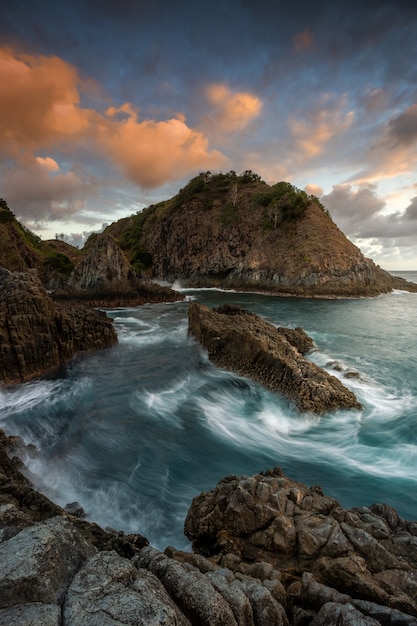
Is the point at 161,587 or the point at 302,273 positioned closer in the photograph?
the point at 161,587

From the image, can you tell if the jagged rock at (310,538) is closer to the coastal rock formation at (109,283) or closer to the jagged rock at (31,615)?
the jagged rock at (31,615)

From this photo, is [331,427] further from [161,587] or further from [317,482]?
[161,587]

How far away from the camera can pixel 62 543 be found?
3.51m

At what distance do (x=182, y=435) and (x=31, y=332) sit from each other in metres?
9.24

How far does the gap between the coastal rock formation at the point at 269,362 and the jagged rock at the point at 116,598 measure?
10.1m

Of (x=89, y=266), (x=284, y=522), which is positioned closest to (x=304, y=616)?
(x=284, y=522)

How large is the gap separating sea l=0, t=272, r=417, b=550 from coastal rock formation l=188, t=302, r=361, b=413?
0.46 meters

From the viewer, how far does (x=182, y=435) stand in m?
11.0

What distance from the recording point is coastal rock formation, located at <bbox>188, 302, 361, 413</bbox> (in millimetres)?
12594

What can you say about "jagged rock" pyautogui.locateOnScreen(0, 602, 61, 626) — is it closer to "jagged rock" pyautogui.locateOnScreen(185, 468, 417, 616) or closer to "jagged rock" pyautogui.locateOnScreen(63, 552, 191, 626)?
"jagged rock" pyautogui.locateOnScreen(63, 552, 191, 626)

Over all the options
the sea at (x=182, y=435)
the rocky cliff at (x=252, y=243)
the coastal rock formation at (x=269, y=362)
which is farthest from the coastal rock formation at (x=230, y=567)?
the rocky cliff at (x=252, y=243)

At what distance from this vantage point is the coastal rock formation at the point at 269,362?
12.6 metres

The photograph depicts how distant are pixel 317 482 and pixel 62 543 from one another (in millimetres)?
7640

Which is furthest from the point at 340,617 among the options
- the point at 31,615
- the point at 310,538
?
the point at 31,615
